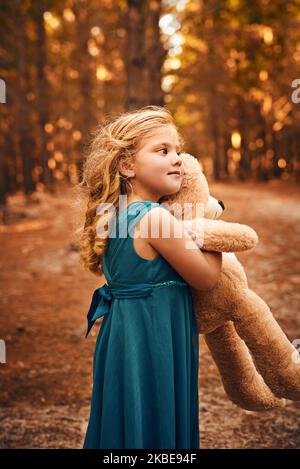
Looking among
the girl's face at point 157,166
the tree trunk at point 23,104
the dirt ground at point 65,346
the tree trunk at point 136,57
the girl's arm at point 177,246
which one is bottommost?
the dirt ground at point 65,346

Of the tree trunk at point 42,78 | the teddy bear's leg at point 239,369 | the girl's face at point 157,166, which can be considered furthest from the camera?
the tree trunk at point 42,78

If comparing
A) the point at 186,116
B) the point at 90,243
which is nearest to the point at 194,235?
the point at 90,243

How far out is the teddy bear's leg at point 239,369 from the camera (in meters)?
2.25

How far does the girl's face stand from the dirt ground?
0.67 metres

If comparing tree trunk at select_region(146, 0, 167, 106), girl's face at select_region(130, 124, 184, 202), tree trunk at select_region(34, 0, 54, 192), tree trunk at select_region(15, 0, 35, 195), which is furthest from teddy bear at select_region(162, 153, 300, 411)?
tree trunk at select_region(34, 0, 54, 192)

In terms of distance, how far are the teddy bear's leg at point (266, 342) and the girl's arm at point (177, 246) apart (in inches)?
10.8

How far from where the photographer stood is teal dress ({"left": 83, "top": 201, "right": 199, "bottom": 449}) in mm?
1903

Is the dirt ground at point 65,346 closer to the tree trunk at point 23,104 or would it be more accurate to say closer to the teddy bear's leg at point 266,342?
the teddy bear's leg at point 266,342

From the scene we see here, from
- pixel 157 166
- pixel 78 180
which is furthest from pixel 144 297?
pixel 78 180

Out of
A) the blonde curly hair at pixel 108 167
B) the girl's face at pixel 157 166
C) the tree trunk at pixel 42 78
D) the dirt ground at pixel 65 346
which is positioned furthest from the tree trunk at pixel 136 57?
the tree trunk at pixel 42 78

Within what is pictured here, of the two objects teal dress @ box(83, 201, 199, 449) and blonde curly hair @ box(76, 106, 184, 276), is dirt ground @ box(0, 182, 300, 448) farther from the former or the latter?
teal dress @ box(83, 201, 199, 449)

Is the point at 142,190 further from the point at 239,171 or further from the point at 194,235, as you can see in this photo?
the point at 239,171

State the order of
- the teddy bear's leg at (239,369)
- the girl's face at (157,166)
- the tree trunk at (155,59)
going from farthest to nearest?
1. the tree trunk at (155,59)
2. the teddy bear's leg at (239,369)
3. the girl's face at (157,166)

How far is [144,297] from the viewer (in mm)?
1935
